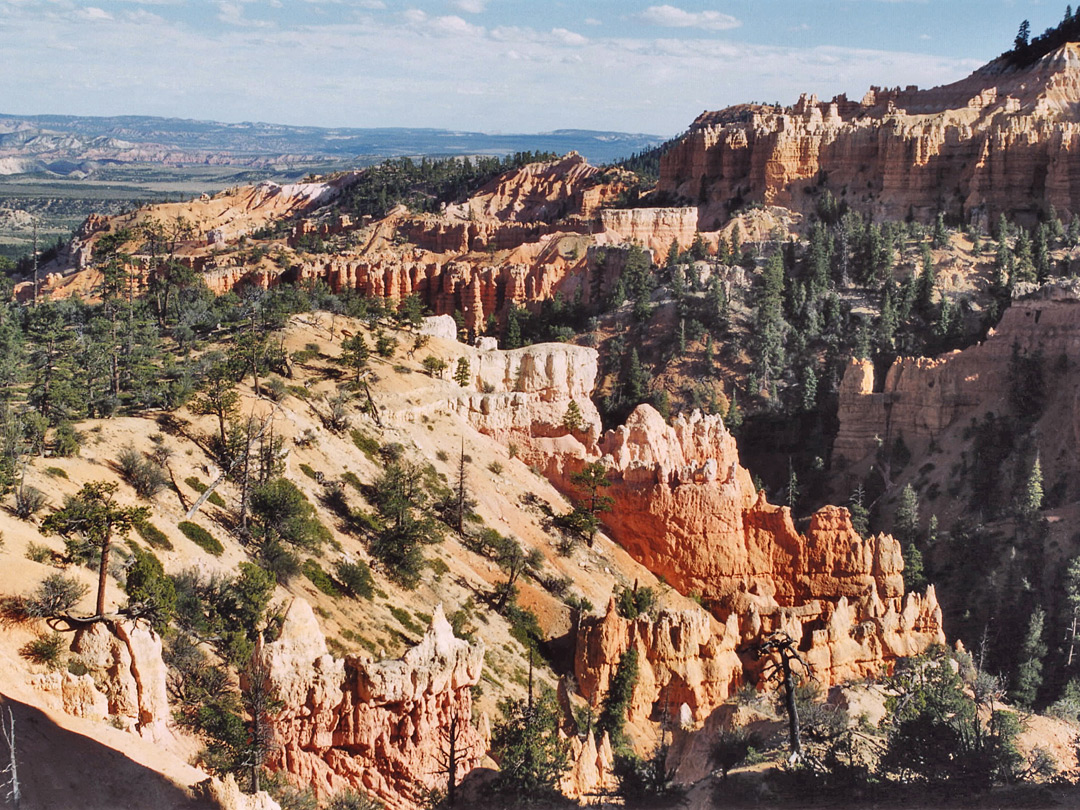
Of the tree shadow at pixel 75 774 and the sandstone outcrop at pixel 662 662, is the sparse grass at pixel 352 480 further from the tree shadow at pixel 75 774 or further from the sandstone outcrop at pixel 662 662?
the tree shadow at pixel 75 774

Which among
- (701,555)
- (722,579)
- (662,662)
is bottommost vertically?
(662,662)

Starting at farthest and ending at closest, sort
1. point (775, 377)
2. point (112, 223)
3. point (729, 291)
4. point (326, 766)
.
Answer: point (112, 223), point (729, 291), point (775, 377), point (326, 766)

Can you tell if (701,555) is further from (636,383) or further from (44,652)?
(44,652)

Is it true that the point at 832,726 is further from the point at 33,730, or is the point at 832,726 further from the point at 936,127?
the point at 936,127

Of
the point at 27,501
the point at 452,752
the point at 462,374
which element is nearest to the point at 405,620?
the point at 452,752

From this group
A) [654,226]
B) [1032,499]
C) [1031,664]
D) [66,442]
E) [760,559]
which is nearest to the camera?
[66,442]

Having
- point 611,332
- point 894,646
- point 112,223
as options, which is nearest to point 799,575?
point 894,646
